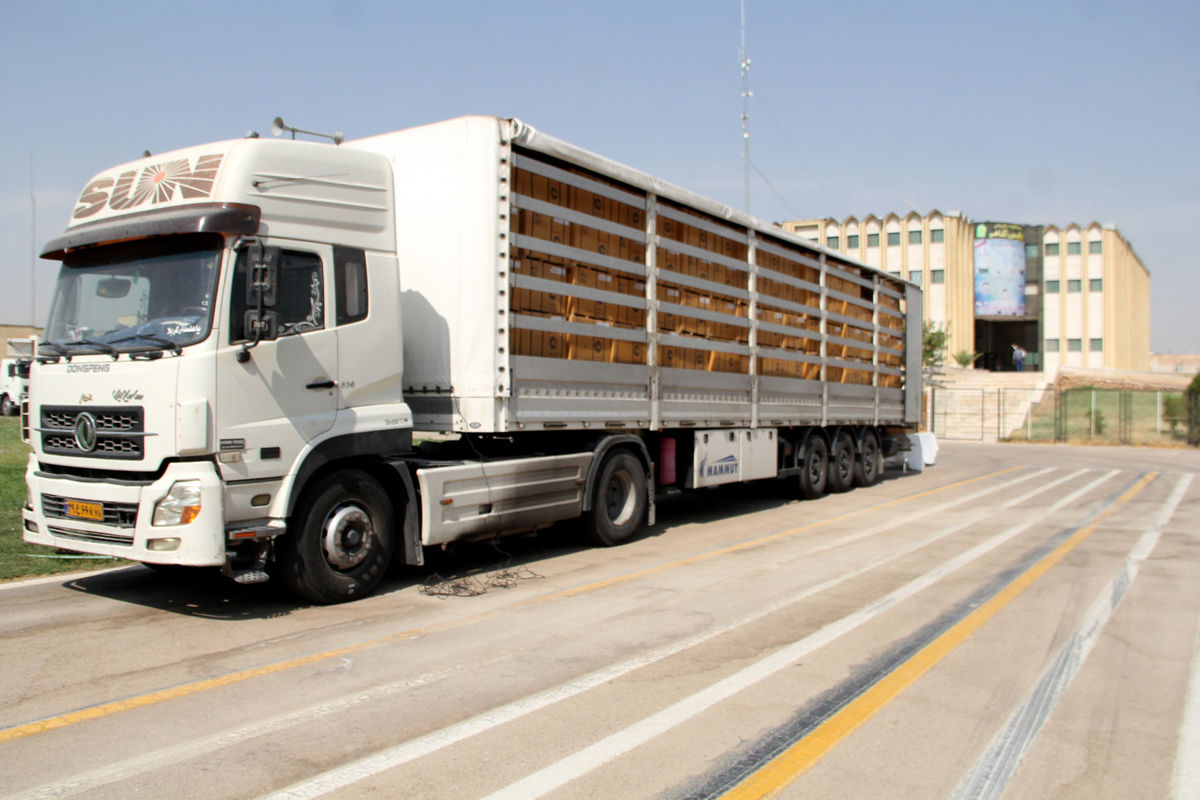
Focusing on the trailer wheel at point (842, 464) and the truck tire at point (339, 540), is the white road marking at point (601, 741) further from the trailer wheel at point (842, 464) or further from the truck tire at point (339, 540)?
the trailer wheel at point (842, 464)

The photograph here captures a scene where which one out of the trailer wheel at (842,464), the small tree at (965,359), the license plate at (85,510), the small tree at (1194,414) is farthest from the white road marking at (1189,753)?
the small tree at (965,359)

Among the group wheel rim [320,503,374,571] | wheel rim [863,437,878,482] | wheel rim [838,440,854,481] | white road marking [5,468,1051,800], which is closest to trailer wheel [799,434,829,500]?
wheel rim [838,440,854,481]

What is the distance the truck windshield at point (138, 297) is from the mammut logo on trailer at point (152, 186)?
1.20 feet

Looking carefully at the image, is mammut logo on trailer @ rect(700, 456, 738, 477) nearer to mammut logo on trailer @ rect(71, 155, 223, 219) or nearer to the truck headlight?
the truck headlight

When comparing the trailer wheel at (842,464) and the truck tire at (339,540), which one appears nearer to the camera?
the truck tire at (339,540)

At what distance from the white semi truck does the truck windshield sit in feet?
0.06

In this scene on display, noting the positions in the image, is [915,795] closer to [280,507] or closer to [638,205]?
[280,507]

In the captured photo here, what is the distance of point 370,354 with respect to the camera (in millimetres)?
7348

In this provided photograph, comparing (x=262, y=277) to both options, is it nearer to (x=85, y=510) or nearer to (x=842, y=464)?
(x=85, y=510)

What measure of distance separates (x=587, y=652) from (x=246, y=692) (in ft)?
6.73

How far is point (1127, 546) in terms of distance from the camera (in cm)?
1052

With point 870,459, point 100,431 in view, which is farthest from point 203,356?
point 870,459

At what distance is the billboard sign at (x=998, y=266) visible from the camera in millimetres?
69062

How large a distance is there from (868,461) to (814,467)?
2763 mm
